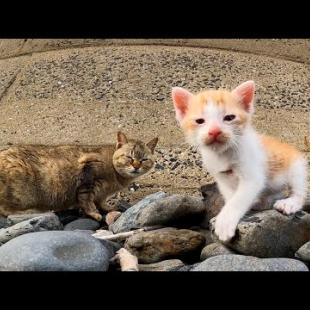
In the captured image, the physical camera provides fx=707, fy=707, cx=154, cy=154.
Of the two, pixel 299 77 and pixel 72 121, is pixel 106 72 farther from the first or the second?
pixel 299 77

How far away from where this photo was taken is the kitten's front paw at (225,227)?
266cm

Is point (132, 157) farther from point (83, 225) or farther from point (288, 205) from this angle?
point (288, 205)

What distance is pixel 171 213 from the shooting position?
3.23 meters

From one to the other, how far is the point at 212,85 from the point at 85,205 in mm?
1670

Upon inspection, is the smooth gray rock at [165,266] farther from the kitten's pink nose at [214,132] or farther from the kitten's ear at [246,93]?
the kitten's ear at [246,93]

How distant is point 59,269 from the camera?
2539mm

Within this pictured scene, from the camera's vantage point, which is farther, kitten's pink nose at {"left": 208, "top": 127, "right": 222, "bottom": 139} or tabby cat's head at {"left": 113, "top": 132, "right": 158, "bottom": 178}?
tabby cat's head at {"left": 113, "top": 132, "right": 158, "bottom": 178}

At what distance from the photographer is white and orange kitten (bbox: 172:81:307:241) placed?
2650 millimetres

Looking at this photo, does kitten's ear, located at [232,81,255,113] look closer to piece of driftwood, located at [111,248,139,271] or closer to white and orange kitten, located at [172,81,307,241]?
white and orange kitten, located at [172,81,307,241]

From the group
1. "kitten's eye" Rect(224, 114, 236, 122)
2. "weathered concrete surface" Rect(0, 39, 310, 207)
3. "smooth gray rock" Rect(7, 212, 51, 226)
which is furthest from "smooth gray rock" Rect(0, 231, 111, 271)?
"weathered concrete surface" Rect(0, 39, 310, 207)

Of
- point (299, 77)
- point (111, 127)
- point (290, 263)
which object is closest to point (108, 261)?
point (290, 263)

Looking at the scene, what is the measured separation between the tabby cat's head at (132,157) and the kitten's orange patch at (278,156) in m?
1.14

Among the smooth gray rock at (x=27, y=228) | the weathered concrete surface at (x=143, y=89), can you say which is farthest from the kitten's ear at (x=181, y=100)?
the weathered concrete surface at (x=143, y=89)

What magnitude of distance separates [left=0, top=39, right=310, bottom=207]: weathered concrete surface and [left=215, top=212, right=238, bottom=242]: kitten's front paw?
1.66 metres
